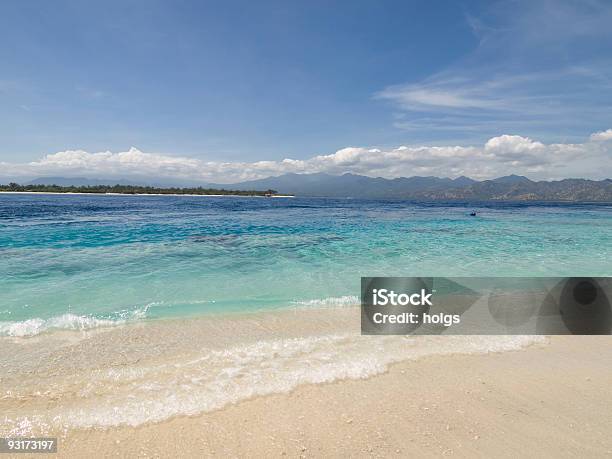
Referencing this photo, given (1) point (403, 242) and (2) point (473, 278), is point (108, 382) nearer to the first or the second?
(2) point (473, 278)

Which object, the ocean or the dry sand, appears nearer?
the dry sand

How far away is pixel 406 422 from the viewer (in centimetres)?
371

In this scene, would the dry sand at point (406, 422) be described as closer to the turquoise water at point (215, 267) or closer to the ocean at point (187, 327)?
the ocean at point (187, 327)

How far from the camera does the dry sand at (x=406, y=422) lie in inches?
130

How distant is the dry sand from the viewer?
130 inches

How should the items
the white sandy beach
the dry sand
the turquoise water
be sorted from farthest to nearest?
the turquoise water, the white sandy beach, the dry sand

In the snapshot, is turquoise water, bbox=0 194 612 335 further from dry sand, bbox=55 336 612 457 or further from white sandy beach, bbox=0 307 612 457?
dry sand, bbox=55 336 612 457

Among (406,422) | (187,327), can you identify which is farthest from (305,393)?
(187,327)

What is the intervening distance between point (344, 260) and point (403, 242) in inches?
254

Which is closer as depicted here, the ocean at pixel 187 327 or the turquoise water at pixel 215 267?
the ocean at pixel 187 327

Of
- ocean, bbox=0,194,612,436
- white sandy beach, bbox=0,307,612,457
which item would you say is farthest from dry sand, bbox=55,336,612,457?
ocean, bbox=0,194,612,436

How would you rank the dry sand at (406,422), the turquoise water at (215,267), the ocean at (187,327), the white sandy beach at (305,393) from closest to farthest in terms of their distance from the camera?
the dry sand at (406,422) < the white sandy beach at (305,393) < the ocean at (187,327) < the turquoise water at (215,267)

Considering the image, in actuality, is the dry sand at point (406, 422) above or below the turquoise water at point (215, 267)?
below

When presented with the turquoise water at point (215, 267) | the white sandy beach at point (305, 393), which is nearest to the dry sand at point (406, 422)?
the white sandy beach at point (305, 393)
